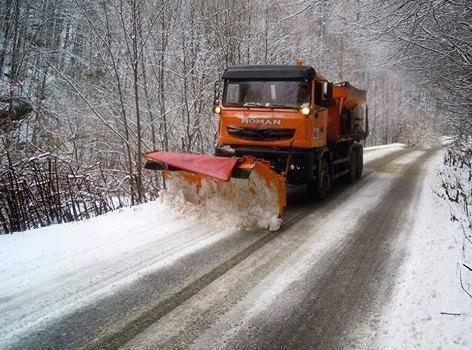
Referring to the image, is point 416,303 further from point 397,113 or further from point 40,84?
point 397,113

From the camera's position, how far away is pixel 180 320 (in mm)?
3494

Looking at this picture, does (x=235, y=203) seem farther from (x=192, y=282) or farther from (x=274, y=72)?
(x=274, y=72)

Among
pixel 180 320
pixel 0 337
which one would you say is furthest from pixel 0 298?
pixel 180 320

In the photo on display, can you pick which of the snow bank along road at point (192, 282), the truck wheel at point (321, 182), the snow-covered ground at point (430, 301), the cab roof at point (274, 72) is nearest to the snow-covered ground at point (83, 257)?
the snow bank along road at point (192, 282)

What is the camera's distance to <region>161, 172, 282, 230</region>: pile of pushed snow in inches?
249

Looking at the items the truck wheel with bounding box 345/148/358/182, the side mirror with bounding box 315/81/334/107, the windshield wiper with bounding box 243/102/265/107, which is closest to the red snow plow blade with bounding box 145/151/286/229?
the windshield wiper with bounding box 243/102/265/107

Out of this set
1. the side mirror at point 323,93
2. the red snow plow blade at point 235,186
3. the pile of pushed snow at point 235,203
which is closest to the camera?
the red snow plow blade at point 235,186

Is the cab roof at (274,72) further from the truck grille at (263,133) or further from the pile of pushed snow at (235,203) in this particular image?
the pile of pushed snow at (235,203)

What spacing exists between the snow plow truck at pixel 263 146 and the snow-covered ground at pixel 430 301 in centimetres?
207

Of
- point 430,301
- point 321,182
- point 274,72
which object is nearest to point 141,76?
point 274,72

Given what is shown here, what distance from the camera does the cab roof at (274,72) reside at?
774 centimetres

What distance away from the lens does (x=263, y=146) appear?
25.7ft

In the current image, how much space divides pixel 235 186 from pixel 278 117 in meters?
1.87

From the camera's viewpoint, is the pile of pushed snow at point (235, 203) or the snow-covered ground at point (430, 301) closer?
the snow-covered ground at point (430, 301)
